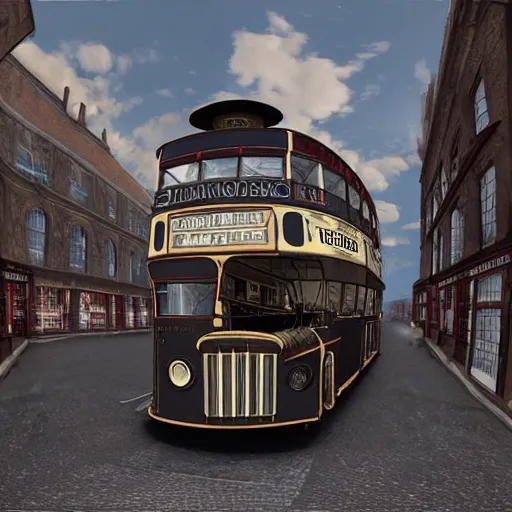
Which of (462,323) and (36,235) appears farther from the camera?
(36,235)

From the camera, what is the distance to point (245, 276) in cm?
612

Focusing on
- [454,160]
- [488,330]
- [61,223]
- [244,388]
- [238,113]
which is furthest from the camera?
[61,223]

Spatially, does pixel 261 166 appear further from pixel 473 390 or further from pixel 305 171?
pixel 473 390

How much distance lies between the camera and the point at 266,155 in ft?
19.8

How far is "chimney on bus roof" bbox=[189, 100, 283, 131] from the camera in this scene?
24.8 feet

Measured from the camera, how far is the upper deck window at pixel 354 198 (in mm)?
7531

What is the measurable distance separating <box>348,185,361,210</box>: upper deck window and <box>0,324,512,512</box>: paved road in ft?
11.8

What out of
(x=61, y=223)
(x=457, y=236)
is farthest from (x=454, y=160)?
(x=61, y=223)

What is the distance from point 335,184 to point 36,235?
43.6 ft

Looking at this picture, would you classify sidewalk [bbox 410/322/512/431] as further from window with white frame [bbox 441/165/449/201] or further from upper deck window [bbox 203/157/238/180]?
window with white frame [bbox 441/165/449/201]

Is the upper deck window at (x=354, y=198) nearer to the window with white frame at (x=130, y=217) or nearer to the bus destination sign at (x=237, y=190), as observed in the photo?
the bus destination sign at (x=237, y=190)

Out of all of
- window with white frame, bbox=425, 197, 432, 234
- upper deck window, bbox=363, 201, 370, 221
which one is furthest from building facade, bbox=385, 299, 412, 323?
upper deck window, bbox=363, 201, 370, 221

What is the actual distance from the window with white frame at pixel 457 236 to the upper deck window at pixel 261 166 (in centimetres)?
876

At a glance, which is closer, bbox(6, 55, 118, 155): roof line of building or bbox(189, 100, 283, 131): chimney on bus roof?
bbox(189, 100, 283, 131): chimney on bus roof
